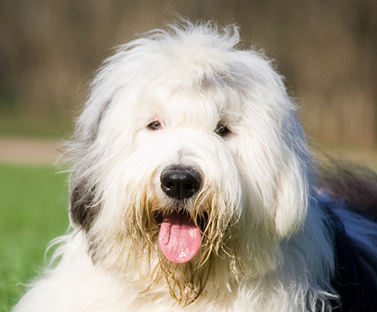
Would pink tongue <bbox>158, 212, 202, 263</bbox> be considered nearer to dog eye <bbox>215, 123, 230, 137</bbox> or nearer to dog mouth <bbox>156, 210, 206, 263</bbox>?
dog mouth <bbox>156, 210, 206, 263</bbox>

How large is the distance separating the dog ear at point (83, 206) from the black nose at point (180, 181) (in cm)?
43

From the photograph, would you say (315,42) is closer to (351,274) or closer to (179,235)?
(351,274)

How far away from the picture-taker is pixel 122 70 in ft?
9.32

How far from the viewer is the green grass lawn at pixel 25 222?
168 inches

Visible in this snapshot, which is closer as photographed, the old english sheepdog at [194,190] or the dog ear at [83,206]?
the old english sheepdog at [194,190]

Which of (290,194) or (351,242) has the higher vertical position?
(290,194)

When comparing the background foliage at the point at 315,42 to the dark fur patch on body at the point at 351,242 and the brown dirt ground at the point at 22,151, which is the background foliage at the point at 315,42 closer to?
the brown dirt ground at the point at 22,151

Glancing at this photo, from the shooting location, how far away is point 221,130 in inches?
106

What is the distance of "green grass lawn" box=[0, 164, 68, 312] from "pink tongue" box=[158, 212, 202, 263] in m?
0.79

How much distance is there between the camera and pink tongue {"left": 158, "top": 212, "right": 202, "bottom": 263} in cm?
257

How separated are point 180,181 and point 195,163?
0.32 feet

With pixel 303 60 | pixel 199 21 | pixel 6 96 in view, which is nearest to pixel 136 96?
pixel 199 21

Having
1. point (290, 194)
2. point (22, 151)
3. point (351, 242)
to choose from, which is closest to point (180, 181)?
point (290, 194)

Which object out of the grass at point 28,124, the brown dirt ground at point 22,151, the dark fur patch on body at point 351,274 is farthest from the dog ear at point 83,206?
the grass at point 28,124
